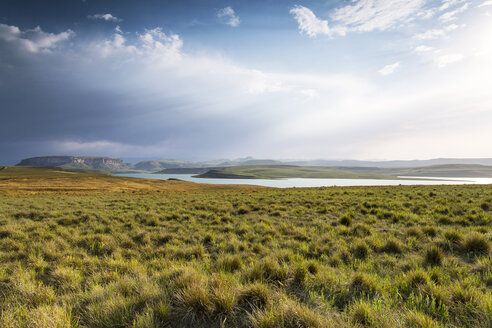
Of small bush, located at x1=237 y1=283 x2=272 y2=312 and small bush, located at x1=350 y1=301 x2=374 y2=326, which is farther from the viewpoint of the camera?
small bush, located at x1=237 y1=283 x2=272 y2=312

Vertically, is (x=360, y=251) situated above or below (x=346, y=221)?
above

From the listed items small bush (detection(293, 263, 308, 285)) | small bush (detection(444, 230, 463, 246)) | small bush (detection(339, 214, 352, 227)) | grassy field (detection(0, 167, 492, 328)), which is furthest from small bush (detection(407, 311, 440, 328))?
small bush (detection(339, 214, 352, 227))

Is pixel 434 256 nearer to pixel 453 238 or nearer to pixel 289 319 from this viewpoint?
pixel 453 238

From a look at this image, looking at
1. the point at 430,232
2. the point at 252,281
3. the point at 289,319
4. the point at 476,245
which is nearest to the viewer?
the point at 289,319

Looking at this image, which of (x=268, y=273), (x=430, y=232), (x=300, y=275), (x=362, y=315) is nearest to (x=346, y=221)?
(x=430, y=232)

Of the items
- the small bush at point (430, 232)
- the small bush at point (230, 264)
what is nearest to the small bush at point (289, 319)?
the small bush at point (230, 264)

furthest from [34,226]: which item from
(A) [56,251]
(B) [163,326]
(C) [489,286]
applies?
(C) [489,286]

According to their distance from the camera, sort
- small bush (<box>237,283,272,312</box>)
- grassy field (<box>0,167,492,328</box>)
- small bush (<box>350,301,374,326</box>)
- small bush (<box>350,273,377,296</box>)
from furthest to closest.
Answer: small bush (<box>350,273,377,296</box>), small bush (<box>237,283,272,312</box>), grassy field (<box>0,167,492,328</box>), small bush (<box>350,301,374,326</box>)

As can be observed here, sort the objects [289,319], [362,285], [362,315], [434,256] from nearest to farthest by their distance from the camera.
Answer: [289,319] → [362,315] → [362,285] → [434,256]

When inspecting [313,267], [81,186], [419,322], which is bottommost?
[81,186]

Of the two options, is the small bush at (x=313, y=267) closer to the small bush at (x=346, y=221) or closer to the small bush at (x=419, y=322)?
the small bush at (x=419, y=322)

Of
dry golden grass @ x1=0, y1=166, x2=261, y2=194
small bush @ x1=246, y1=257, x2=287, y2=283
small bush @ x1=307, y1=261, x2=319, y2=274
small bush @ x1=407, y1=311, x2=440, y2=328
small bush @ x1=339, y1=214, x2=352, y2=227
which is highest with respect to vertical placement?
small bush @ x1=407, y1=311, x2=440, y2=328

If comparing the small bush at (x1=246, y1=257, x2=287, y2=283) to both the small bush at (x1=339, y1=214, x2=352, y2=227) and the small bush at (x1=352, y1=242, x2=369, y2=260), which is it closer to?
the small bush at (x1=352, y1=242, x2=369, y2=260)

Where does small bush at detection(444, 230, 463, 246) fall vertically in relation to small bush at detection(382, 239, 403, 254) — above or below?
above
